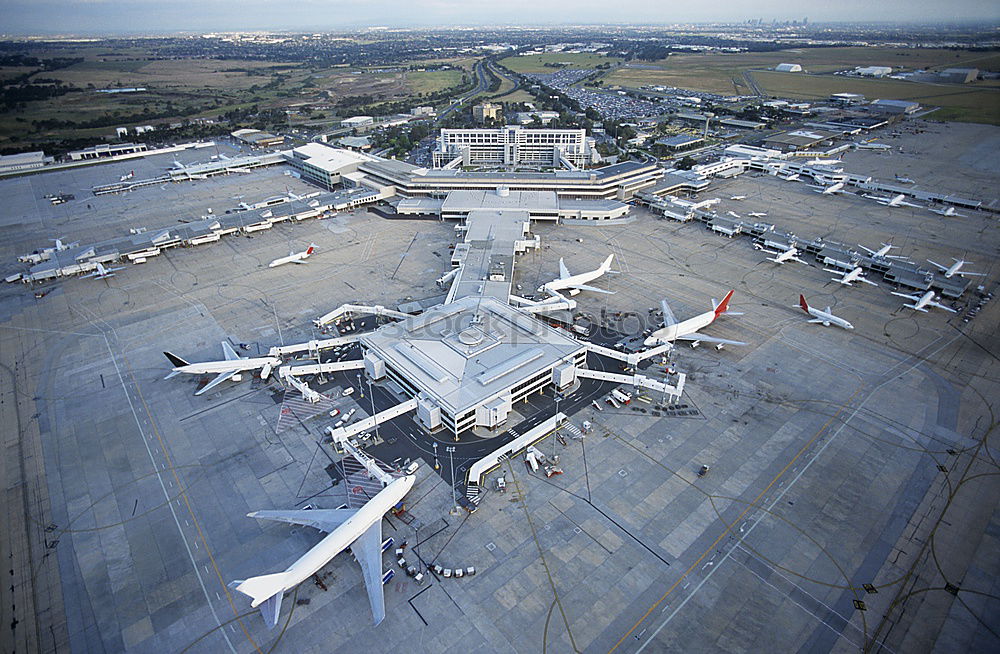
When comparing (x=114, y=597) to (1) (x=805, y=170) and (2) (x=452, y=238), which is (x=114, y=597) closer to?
(2) (x=452, y=238)

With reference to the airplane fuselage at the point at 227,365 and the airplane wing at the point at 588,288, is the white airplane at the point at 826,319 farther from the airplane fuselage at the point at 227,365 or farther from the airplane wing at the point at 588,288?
the airplane fuselage at the point at 227,365

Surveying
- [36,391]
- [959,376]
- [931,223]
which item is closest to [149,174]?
[36,391]

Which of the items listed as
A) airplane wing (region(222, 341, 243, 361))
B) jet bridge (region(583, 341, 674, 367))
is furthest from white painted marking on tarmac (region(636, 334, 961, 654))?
airplane wing (region(222, 341, 243, 361))

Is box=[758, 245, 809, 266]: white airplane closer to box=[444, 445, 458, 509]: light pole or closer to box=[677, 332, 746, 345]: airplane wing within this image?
box=[677, 332, 746, 345]: airplane wing

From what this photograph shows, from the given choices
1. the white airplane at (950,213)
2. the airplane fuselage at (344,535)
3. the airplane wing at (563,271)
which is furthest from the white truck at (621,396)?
the white airplane at (950,213)

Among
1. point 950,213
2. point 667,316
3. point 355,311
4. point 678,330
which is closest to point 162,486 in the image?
point 355,311

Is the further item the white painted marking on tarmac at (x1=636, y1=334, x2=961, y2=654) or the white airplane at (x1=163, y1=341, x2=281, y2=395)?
the white airplane at (x1=163, y1=341, x2=281, y2=395)
